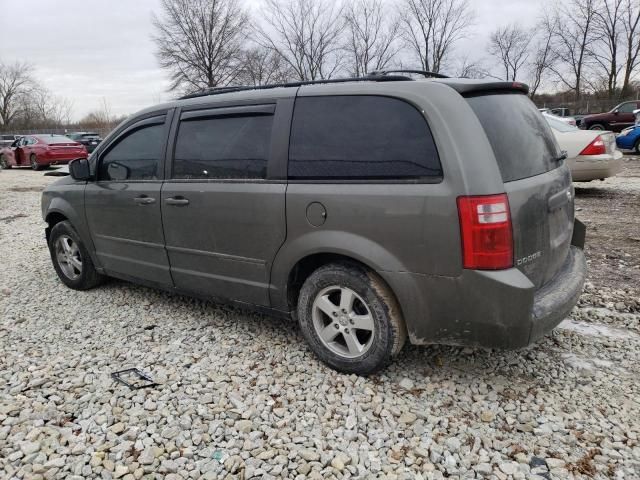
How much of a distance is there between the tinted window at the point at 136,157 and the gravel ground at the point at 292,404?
120cm

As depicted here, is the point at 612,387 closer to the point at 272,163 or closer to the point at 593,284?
the point at 593,284

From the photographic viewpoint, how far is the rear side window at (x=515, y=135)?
8.52ft

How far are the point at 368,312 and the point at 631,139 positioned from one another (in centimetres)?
1620

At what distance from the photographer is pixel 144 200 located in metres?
3.77

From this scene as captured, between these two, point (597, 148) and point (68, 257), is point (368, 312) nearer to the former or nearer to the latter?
point (68, 257)

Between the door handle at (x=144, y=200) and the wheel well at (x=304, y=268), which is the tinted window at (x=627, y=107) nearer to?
the wheel well at (x=304, y=268)

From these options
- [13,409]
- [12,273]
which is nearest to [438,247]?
[13,409]

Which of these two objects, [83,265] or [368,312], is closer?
[368,312]

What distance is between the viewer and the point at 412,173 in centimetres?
258

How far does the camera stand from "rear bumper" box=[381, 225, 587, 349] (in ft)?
8.03

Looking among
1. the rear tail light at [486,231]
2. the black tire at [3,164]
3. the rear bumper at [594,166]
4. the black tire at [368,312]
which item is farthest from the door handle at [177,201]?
the black tire at [3,164]

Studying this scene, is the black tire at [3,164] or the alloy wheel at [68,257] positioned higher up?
the black tire at [3,164]

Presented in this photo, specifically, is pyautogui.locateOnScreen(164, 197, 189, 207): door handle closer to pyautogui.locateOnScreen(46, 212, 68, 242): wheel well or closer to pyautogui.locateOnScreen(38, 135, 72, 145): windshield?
pyautogui.locateOnScreen(46, 212, 68, 242): wheel well

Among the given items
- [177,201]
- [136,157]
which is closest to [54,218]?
[136,157]
